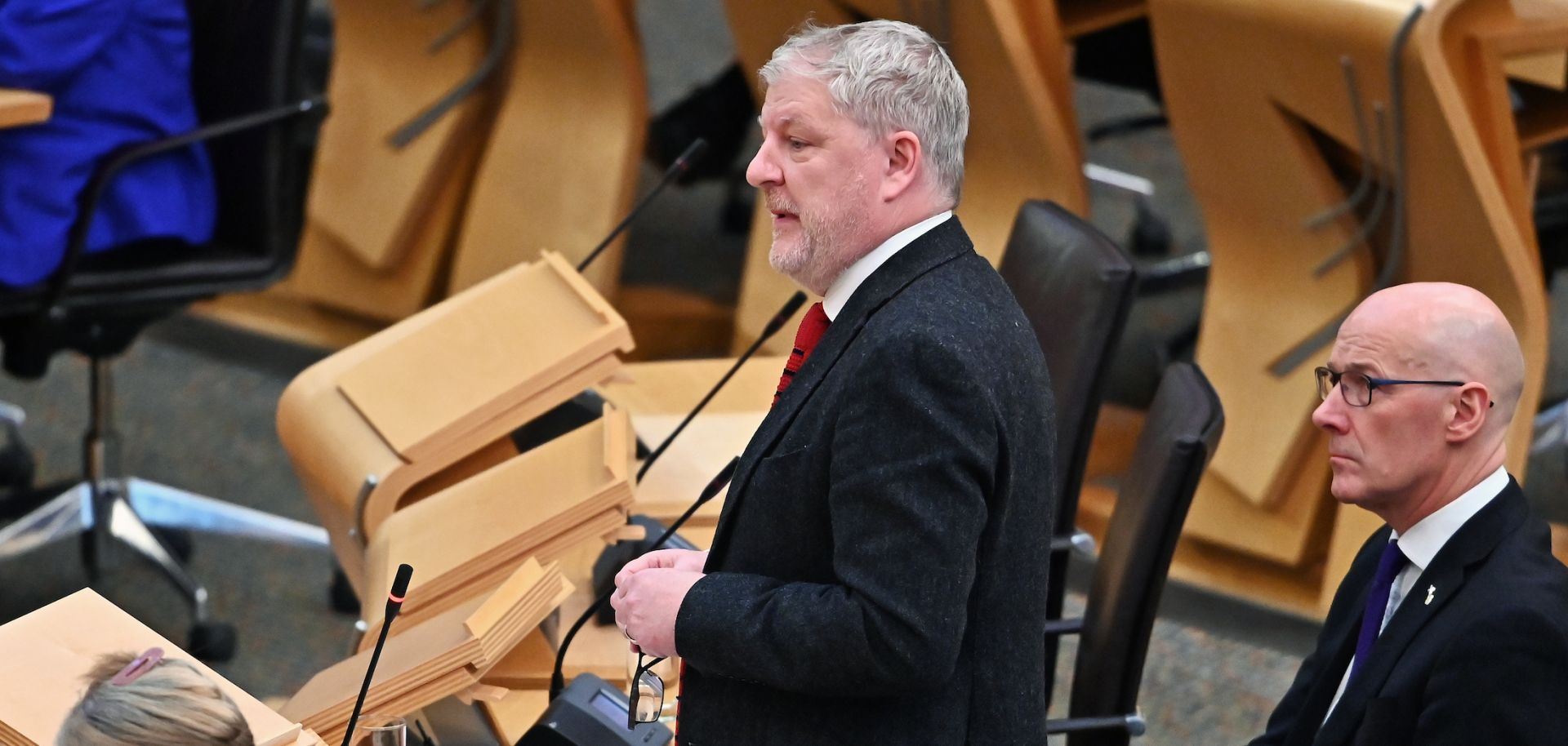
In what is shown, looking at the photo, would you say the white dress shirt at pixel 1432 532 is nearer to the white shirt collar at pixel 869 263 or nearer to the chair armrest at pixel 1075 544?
the white shirt collar at pixel 869 263

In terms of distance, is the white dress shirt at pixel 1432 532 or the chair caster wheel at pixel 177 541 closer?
the white dress shirt at pixel 1432 532

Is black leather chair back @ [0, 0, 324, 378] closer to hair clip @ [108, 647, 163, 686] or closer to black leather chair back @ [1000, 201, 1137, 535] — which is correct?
black leather chair back @ [1000, 201, 1137, 535]

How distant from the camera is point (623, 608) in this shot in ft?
4.62

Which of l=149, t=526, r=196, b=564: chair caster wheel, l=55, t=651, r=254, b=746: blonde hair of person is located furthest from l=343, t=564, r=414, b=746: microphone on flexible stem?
l=149, t=526, r=196, b=564: chair caster wheel

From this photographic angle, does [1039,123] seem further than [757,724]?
Yes

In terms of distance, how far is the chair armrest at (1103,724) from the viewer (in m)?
1.90

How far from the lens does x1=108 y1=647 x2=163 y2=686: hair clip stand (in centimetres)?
135

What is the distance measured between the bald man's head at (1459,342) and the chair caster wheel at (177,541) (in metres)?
2.42

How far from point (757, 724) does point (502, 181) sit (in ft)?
9.50

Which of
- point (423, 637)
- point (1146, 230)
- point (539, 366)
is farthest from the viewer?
point (1146, 230)

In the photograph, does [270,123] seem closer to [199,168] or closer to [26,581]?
[199,168]

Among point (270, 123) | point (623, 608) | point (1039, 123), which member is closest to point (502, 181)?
point (270, 123)

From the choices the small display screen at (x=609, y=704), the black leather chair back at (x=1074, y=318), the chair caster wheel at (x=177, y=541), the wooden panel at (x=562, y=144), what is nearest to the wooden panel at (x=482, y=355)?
the black leather chair back at (x=1074, y=318)

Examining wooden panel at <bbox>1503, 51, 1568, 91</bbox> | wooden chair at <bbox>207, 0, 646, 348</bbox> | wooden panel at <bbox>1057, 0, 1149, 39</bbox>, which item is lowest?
wooden chair at <bbox>207, 0, 646, 348</bbox>
